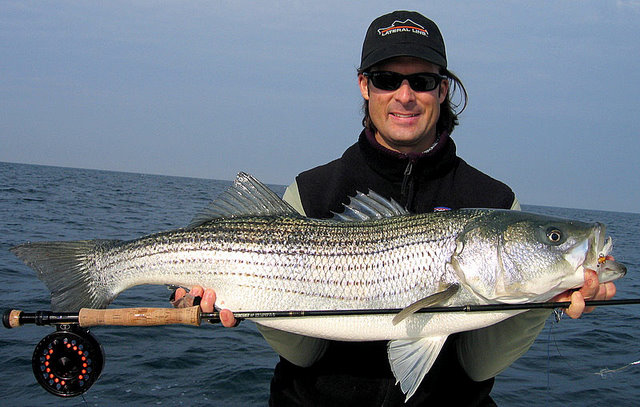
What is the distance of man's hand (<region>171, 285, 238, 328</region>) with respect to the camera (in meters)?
3.59

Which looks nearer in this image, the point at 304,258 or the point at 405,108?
the point at 304,258

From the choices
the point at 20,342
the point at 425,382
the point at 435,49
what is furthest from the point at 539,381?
the point at 20,342

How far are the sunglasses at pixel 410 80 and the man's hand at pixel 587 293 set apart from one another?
1.73 meters

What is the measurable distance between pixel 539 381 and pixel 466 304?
5070mm

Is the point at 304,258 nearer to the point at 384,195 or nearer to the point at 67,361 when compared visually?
the point at 384,195

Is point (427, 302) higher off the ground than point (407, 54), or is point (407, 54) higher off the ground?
point (407, 54)

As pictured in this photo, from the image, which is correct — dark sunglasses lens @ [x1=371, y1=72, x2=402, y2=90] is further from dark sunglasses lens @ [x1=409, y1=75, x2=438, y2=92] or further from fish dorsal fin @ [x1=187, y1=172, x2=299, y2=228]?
fish dorsal fin @ [x1=187, y1=172, x2=299, y2=228]

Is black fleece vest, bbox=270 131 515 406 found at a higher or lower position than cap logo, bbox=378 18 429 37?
lower

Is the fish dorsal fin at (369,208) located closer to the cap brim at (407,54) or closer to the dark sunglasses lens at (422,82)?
the dark sunglasses lens at (422,82)

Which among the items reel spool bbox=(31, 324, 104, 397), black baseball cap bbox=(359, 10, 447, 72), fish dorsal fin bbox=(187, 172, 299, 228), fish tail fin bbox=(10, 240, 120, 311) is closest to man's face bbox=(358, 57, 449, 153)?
black baseball cap bbox=(359, 10, 447, 72)

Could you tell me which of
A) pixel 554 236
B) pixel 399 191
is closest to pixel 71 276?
pixel 399 191

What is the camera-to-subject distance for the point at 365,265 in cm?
361

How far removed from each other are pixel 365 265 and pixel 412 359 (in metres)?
0.66

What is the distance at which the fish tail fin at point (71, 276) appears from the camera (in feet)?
12.5
